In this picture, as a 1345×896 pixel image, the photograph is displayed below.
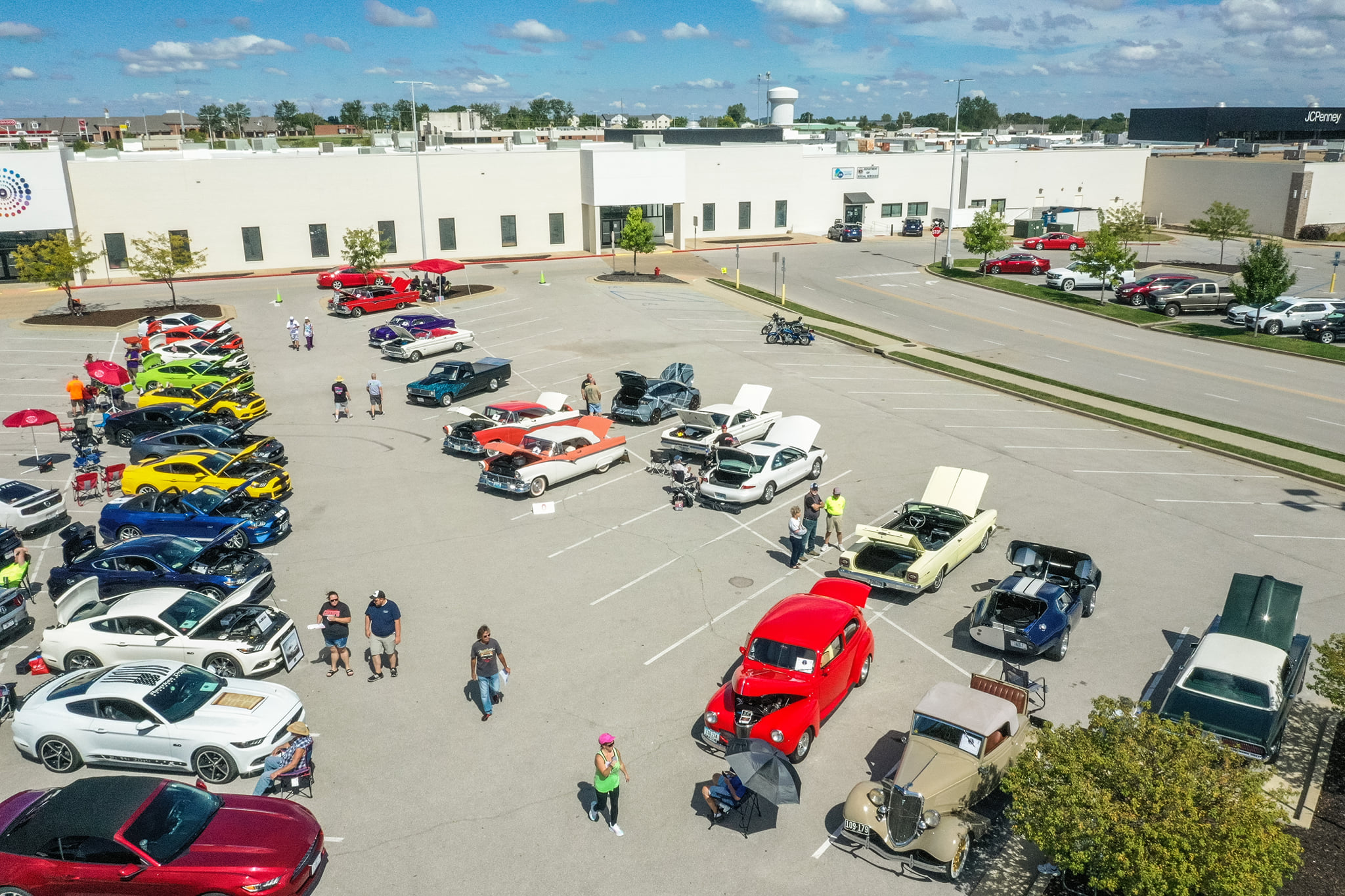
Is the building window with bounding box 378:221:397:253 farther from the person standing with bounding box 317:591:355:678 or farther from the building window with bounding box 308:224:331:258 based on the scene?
the person standing with bounding box 317:591:355:678

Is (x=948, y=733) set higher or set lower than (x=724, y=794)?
higher

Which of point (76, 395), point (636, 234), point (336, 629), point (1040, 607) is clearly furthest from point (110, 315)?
point (1040, 607)

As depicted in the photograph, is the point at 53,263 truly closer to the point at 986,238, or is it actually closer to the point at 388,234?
the point at 388,234

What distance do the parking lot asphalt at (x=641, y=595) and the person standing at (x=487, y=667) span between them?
1.20ft

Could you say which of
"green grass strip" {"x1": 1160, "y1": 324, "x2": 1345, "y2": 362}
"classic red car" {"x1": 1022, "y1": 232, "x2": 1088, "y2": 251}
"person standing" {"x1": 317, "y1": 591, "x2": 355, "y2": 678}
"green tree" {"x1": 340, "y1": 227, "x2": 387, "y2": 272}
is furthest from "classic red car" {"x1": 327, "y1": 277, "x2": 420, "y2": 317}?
"classic red car" {"x1": 1022, "y1": 232, "x2": 1088, "y2": 251}

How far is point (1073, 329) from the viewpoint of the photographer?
45000 millimetres

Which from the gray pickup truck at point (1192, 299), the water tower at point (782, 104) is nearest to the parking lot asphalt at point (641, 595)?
the gray pickup truck at point (1192, 299)

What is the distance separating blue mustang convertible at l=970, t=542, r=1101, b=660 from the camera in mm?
15992

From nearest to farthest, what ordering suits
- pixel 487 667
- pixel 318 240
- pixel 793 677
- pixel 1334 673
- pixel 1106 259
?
pixel 1334 673, pixel 793 677, pixel 487 667, pixel 1106 259, pixel 318 240

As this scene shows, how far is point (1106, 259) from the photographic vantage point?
158 feet

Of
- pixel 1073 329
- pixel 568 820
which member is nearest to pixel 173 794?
pixel 568 820

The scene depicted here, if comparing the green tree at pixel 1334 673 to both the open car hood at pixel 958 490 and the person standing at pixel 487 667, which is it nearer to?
the open car hood at pixel 958 490

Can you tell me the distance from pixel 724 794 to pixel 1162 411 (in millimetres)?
25663

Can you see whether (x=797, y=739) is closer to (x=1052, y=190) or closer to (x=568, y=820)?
(x=568, y=820)
